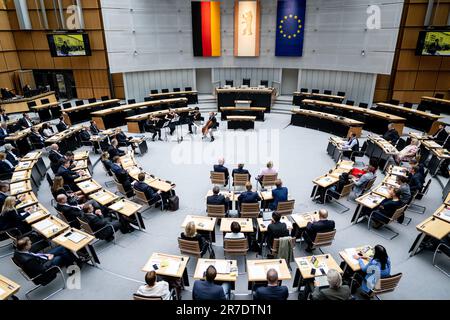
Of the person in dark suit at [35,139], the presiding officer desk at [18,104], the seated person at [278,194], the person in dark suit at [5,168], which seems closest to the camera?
the seated person at [278,194]

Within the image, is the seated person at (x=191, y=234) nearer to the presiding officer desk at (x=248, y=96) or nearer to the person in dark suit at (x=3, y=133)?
the person in dark suit at (x=3, y=133)

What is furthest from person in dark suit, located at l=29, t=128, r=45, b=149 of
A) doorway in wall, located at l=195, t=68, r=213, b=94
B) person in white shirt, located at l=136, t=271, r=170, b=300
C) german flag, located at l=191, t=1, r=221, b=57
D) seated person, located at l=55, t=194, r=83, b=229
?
doorway in wall, located at l=195, t=68, r=213, b=94

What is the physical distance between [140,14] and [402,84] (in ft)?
55.4

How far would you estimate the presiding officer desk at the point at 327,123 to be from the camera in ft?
46.2

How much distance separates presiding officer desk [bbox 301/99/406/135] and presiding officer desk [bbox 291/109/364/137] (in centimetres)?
107

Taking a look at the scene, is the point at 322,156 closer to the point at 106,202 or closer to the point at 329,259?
the point at 329,259

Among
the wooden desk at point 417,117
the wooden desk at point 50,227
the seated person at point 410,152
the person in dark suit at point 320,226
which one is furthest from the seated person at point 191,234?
the wooden desk at point 417,117

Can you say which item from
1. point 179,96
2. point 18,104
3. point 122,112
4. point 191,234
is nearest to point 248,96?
point 179,96

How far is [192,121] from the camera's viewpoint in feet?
49.2

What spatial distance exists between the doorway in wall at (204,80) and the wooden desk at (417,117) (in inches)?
485

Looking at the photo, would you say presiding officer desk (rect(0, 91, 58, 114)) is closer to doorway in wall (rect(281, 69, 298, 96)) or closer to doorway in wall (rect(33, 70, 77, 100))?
doorway in wall (rect(33, 70, 77, 100))

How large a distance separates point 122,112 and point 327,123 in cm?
1132

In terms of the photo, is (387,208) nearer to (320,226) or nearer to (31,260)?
(320,226)
